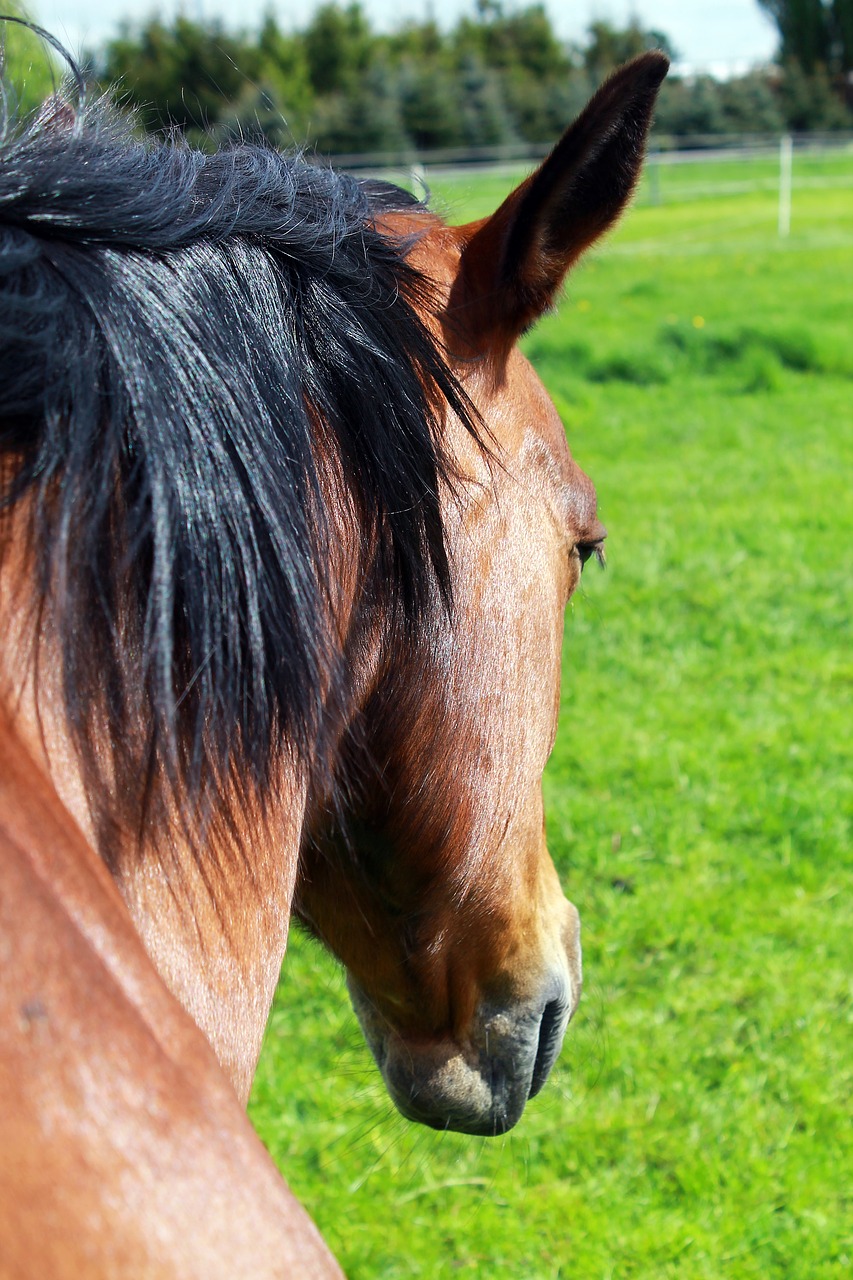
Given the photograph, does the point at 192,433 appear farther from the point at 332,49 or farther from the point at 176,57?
the point at 332,49

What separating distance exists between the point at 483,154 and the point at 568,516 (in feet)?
80.8

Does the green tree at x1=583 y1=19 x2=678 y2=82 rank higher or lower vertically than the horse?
higher

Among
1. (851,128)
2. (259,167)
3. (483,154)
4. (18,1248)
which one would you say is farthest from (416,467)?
(851,128)

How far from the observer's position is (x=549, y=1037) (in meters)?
1.48

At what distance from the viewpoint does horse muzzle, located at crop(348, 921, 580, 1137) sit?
54.9 inches

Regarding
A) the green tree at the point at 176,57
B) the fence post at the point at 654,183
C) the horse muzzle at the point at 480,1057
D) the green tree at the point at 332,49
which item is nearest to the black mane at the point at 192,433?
the horse muzzle at the point at 480,1057

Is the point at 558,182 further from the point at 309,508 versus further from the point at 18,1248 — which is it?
the point at 18,1248

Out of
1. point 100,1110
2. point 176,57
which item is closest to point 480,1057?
point 100,1110

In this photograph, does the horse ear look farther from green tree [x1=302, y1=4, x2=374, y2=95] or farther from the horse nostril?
green tree [x1=302, y1=4, x2=374, y2=95]

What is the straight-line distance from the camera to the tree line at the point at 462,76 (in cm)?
2623

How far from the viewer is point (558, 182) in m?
1.11

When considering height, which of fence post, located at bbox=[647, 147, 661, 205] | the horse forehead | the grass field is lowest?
the grass field

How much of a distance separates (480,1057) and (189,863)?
0.69m

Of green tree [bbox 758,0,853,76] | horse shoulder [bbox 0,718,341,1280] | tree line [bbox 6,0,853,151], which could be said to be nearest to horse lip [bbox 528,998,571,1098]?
horse shoulder [bbox 0,718,341,1280]
